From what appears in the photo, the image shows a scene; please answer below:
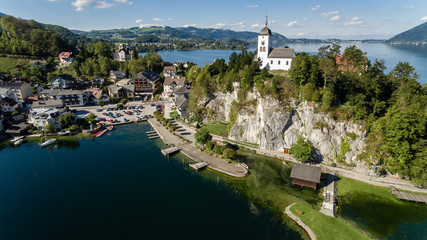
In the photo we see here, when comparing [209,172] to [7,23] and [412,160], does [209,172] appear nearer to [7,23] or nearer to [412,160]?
[412,160]

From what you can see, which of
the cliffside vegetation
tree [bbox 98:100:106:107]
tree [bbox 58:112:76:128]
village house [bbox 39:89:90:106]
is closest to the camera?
the cliffside vegetation

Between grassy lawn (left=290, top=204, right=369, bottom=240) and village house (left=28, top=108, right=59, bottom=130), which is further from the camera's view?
village house (left=28, top=108, right=59, bottom=130)

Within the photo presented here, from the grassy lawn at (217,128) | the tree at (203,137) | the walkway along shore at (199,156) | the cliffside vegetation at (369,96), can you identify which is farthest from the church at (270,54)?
the walkway along shore at (199,156)

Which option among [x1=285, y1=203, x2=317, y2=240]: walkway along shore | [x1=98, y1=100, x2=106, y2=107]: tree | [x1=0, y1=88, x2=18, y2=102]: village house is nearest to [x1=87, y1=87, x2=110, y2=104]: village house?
[x1=98, y1=100, x2=106, y2=107]: tree

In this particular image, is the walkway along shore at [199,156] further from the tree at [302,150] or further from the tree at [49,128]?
the tree at [49,128]

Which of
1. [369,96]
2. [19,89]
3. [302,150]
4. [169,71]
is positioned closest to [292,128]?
[302,150]

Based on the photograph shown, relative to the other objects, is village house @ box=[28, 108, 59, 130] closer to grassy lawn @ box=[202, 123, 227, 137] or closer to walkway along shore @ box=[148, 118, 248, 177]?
walkway along shore @ box=[148, 118, 248, 177]

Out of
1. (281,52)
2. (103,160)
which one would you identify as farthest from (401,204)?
(103,160)
